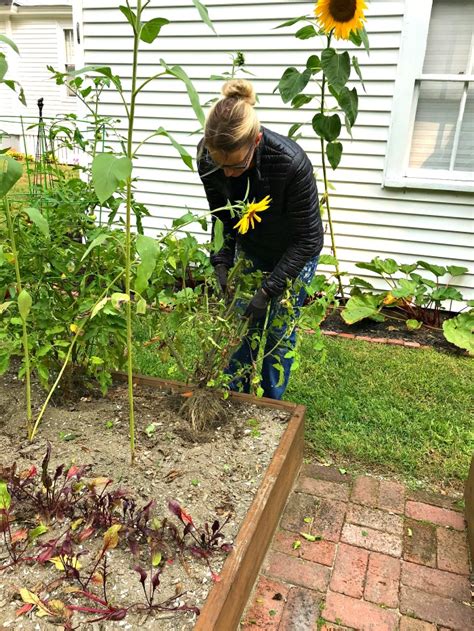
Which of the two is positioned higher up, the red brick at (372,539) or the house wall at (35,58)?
the house wall at (35,58)

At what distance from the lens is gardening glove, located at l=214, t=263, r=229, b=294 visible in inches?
99.1

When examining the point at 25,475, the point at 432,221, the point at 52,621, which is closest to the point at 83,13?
the point at 432,221

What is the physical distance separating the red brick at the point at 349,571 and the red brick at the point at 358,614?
4 cm

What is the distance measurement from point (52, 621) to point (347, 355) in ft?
9.06

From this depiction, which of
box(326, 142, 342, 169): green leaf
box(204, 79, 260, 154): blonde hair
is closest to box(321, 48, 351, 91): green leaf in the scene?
box(326, 142, 342, 169): green leaf

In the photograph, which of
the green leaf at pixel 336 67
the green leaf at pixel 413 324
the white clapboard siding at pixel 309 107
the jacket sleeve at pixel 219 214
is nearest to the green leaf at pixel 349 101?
the green leaf at pixel 336 67

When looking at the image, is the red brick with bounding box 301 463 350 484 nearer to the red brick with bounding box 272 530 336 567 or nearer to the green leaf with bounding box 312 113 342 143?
the red brick with bounding box 272 530 336 567

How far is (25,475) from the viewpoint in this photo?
1.88 m

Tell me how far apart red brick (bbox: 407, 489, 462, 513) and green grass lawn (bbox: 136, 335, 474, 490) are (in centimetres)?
9

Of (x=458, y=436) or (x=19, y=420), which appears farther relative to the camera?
(x=458, y=436)

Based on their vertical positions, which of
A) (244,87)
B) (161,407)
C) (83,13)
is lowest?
(161,407)

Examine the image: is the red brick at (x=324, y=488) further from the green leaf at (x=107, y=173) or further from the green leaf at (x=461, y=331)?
the green leaf at (x=461, y=331)

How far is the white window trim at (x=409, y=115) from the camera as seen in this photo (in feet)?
13.3

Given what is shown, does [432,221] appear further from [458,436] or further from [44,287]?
[44,287]
